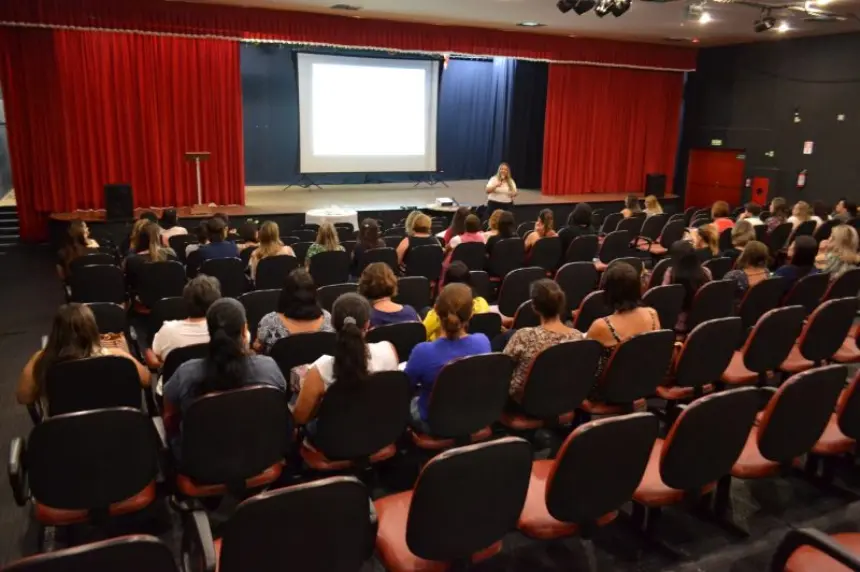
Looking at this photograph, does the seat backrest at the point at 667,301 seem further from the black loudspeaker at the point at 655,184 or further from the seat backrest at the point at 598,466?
the black loudspeaker at the point at 655,184

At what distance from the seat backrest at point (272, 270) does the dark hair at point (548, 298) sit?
2845 millimetres

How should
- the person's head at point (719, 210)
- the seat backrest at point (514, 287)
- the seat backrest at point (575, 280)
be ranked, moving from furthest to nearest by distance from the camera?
the person's head at point (719, 210)
the seat backrest at point (575, 280)
the seat backrest at point (514, 287)

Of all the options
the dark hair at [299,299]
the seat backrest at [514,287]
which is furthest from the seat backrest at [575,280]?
the dark hair at [299,299]

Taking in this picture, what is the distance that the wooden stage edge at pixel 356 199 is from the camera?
10234 mm

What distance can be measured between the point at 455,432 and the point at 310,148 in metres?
10.5

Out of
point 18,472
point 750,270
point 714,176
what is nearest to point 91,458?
point 18,472

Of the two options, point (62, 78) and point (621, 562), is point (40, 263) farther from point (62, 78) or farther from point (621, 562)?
point (621, 562)

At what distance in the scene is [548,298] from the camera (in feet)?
10.7

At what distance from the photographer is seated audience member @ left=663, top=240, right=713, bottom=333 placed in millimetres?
4688

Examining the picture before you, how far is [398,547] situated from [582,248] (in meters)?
5.18

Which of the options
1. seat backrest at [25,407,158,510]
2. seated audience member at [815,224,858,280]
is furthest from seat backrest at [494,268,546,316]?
seat backrest at [25,407,158,510]

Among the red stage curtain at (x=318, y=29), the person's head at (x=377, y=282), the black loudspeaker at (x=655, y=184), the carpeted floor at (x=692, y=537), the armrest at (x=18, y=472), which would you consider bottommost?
the carpeted floor at (x=692, y=537)

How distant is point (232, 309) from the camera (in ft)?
9.36

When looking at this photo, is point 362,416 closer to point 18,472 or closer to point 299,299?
point 299,299
